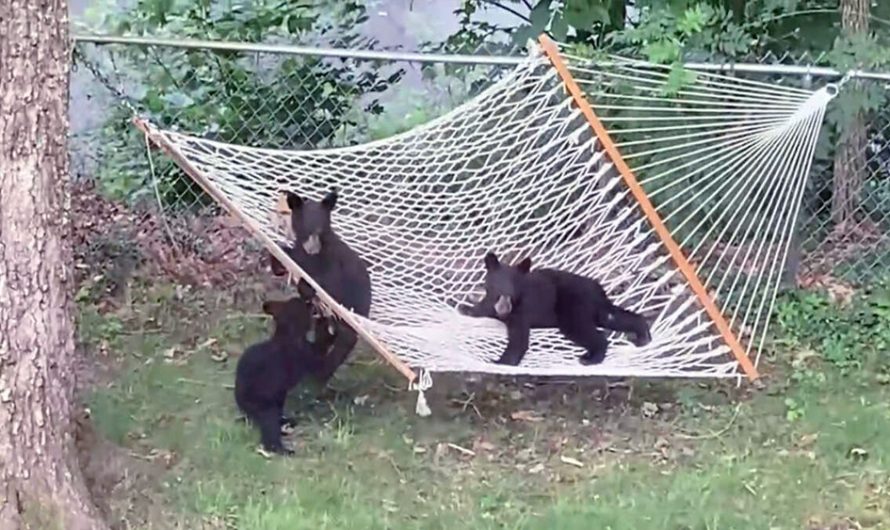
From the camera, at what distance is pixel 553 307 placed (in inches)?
186

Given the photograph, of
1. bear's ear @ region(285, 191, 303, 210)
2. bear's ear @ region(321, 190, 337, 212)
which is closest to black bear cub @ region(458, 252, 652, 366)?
bear's ear @ region(321, 190, 337, 212)

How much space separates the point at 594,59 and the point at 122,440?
7.50ft

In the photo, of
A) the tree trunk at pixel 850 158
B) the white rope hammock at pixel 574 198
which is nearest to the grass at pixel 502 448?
the white rope hammock at pixel 574 198

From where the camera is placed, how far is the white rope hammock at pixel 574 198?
4.57 meters

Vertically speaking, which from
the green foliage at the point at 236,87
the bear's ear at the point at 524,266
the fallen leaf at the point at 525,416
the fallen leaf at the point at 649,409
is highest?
the green foliage at the point at 236,87

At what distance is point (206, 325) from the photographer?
550 centimetres

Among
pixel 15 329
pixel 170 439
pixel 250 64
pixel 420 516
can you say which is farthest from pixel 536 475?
pixel 250 64

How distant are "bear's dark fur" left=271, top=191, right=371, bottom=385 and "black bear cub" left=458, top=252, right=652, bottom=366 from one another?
0.40 m

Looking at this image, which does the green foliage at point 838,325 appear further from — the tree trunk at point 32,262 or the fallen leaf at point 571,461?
the tree trunk at point 32,262

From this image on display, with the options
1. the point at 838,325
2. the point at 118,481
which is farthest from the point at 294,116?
the point at 118,481

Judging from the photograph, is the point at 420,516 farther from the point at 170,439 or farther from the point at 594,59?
the point at 594,59

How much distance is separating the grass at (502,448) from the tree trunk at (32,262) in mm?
342

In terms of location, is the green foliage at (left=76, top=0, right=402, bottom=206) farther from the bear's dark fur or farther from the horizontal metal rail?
the bear's dark fur

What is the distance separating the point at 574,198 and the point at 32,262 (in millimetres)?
2252
